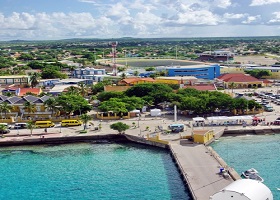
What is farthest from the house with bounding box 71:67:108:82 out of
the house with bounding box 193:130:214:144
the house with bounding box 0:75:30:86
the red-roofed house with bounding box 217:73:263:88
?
the house with bounding box 193:130:214:144

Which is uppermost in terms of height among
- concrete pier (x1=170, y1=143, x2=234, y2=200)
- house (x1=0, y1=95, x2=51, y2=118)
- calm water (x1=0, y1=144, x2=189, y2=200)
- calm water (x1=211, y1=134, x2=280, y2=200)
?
house (x1=0, y1=95, x2=51, y2=118)

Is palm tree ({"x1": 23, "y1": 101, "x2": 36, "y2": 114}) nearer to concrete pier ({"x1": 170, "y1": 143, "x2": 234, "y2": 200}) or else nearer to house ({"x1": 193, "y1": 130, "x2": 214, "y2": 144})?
concrete pier ({"x1": 170, "y1": 143, "x2": 234, "y2": 200})

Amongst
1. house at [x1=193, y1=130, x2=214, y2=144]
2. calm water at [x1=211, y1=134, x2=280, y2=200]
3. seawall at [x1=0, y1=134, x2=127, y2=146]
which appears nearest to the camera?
calm water at [x1=211, y1=134, x2=280, y2=200]

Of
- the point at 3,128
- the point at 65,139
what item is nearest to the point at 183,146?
the point at 65,139

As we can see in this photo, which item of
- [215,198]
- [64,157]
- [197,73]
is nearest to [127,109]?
[64,157]

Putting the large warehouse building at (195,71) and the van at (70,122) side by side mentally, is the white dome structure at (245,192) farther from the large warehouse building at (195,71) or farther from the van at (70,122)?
the large warehouse building at (195,71)

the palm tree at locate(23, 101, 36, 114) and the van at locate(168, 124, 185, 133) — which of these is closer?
the van at locate(168, 124, 185, 133)

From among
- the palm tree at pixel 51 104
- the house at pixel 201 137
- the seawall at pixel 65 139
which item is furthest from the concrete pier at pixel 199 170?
the palm tree at pixel 51 104
